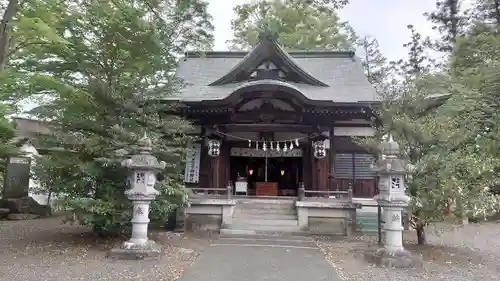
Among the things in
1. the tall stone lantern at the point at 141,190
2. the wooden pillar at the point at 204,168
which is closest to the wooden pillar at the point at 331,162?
the wooden pillar at the point at 204,168

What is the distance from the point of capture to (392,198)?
8.30 m

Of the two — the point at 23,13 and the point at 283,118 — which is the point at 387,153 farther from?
the point at 23,13

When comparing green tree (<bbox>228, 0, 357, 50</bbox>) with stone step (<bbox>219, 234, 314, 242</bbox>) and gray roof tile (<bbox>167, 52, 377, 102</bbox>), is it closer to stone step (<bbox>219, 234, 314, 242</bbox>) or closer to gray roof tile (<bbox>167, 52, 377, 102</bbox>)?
gray roof tile (<bbox>167, 52, 377, 102</bbox>)

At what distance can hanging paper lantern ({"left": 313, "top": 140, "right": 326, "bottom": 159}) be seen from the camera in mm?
14250

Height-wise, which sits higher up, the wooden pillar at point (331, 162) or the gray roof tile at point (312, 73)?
the gray roof tile at point (312, 73)

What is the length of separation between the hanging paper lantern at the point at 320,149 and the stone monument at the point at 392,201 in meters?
5.48

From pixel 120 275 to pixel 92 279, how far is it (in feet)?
1.63

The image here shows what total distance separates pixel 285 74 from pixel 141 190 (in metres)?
9.26

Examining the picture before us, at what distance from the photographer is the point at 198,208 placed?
41.4 feet

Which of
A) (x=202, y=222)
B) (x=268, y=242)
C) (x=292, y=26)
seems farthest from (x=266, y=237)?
(x=292, y=26)

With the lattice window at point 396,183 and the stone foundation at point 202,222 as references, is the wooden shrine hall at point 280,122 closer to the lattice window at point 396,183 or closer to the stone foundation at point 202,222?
the stone foundation at point 202,222

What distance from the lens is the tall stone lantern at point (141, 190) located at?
845 centimetres

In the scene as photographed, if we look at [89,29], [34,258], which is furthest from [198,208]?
[89,29]

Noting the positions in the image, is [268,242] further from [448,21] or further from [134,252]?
[448,21]
